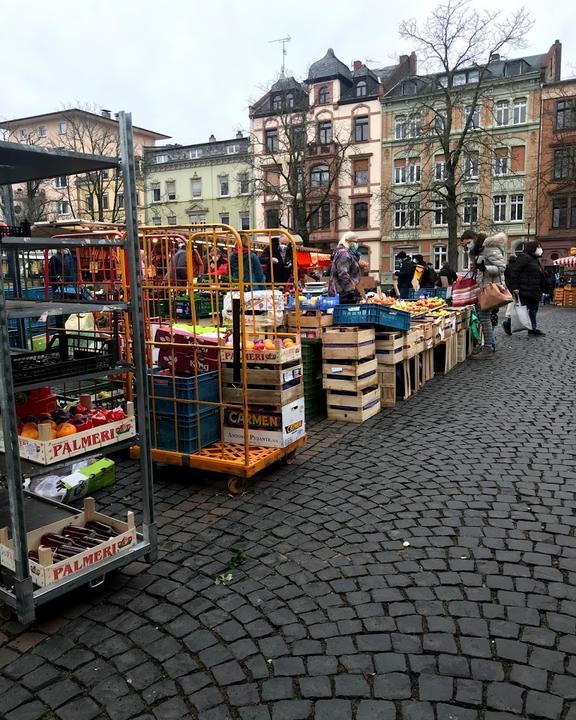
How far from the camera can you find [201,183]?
182 ft

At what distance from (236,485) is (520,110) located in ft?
154

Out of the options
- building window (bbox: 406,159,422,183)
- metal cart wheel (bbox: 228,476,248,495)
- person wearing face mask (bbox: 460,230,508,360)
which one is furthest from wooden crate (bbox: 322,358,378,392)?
building window (bbox: 406,159,422,183)

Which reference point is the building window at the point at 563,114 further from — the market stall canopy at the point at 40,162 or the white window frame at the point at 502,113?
the market stall canopy at the point at 40,162

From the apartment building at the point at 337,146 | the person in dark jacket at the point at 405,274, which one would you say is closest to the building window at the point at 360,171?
the apartment building at the point at 337,146

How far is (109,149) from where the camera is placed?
46.0 meters

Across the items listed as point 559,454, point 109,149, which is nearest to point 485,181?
point 109,149

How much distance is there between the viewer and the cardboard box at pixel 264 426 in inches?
209

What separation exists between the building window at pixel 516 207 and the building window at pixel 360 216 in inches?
443

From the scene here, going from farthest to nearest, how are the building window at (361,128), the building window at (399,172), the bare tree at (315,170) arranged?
the building window at (361,128) → the building window at (399,172) → the bare tree at (315,170)

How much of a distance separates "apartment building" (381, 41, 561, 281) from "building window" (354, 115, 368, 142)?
1.59 m

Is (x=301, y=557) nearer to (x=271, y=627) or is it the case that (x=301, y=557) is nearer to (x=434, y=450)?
(x=271, y=627)

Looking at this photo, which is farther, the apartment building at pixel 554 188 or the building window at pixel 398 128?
the building window at pixel 398 128

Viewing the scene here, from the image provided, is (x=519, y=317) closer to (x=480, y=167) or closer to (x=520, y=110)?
(x=480, y=167)

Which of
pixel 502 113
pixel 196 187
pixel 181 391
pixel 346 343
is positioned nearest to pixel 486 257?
pixel 346 343
